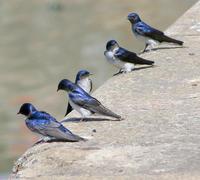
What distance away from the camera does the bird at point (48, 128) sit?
20.6 ft

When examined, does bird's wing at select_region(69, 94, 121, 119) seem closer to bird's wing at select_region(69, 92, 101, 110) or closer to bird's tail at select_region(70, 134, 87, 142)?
bird's wing at select_region(69, 92, 101, 110)

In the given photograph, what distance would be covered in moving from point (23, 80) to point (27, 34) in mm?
5552

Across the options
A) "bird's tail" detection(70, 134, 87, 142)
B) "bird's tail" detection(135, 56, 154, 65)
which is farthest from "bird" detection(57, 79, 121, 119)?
"bird's tail" detection(135, 56, 154, 65)

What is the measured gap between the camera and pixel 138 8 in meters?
29.4

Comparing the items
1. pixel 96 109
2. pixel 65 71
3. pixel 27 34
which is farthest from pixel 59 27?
pixel 96 109

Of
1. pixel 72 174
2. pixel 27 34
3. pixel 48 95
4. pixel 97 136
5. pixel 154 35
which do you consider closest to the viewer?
pixel 72 174

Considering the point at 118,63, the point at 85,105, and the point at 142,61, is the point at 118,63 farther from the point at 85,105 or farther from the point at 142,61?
the point at 85,105

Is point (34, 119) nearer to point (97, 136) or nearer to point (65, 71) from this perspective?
point (97, 136)

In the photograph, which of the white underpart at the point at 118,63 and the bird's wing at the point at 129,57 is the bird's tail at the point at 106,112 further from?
the white underpart at the point at 118,63

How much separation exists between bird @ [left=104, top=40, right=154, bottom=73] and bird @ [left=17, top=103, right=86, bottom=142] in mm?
1889

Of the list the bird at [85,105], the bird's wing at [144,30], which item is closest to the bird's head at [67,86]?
the bird at [85,105]

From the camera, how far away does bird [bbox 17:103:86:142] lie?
6.28 meters

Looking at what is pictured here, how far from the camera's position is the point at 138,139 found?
6.26 meters

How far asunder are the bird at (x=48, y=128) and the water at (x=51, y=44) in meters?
9.13
